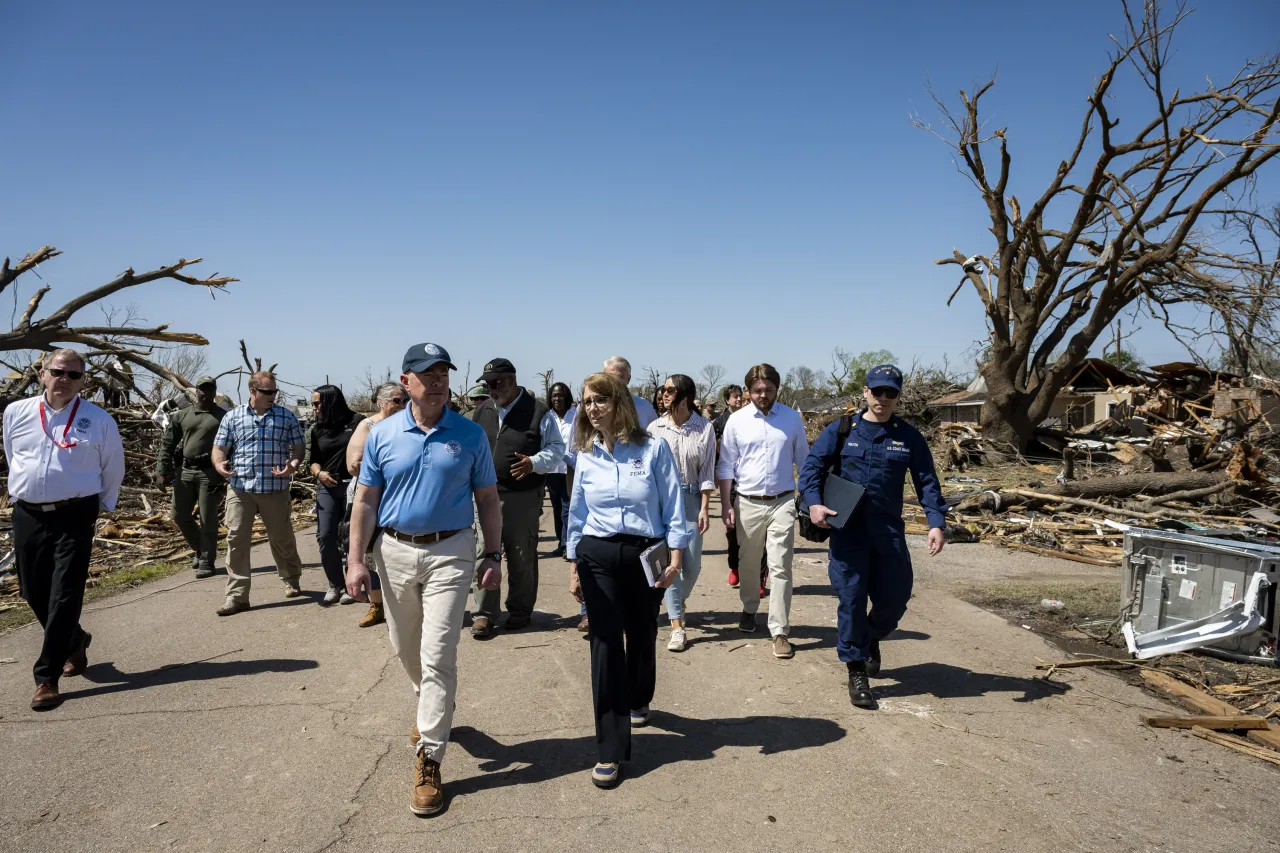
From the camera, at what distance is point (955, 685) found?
205 inches

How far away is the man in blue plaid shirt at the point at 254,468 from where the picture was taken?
712 centimetres

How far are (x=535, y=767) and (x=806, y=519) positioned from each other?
2254mm

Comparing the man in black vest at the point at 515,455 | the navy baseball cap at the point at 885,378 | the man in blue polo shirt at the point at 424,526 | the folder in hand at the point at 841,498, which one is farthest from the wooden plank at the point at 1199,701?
the man in black vest at the point at 515,455

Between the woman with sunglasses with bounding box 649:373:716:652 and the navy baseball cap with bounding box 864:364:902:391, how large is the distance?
1.48m

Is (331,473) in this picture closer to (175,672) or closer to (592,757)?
(175,672)

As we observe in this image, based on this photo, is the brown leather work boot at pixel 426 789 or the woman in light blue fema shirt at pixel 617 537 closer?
the brown leather work boot at pixel 426 789

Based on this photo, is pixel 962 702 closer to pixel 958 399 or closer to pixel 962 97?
pixel 962 97

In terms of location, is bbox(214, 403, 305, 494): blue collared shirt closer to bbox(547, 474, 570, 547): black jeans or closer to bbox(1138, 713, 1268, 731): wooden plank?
bbox(547, 474, 570, 547): black jeans

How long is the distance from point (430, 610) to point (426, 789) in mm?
770

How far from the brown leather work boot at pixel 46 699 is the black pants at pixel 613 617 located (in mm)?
3439

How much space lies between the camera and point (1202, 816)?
3.50m

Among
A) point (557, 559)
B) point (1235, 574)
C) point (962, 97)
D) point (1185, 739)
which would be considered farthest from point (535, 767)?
point (962, 97)

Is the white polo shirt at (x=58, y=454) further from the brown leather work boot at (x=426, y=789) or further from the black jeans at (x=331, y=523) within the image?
the brown leather work boot at (x=426, y=789)

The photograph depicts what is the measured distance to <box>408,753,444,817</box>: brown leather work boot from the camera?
11.4 ft
